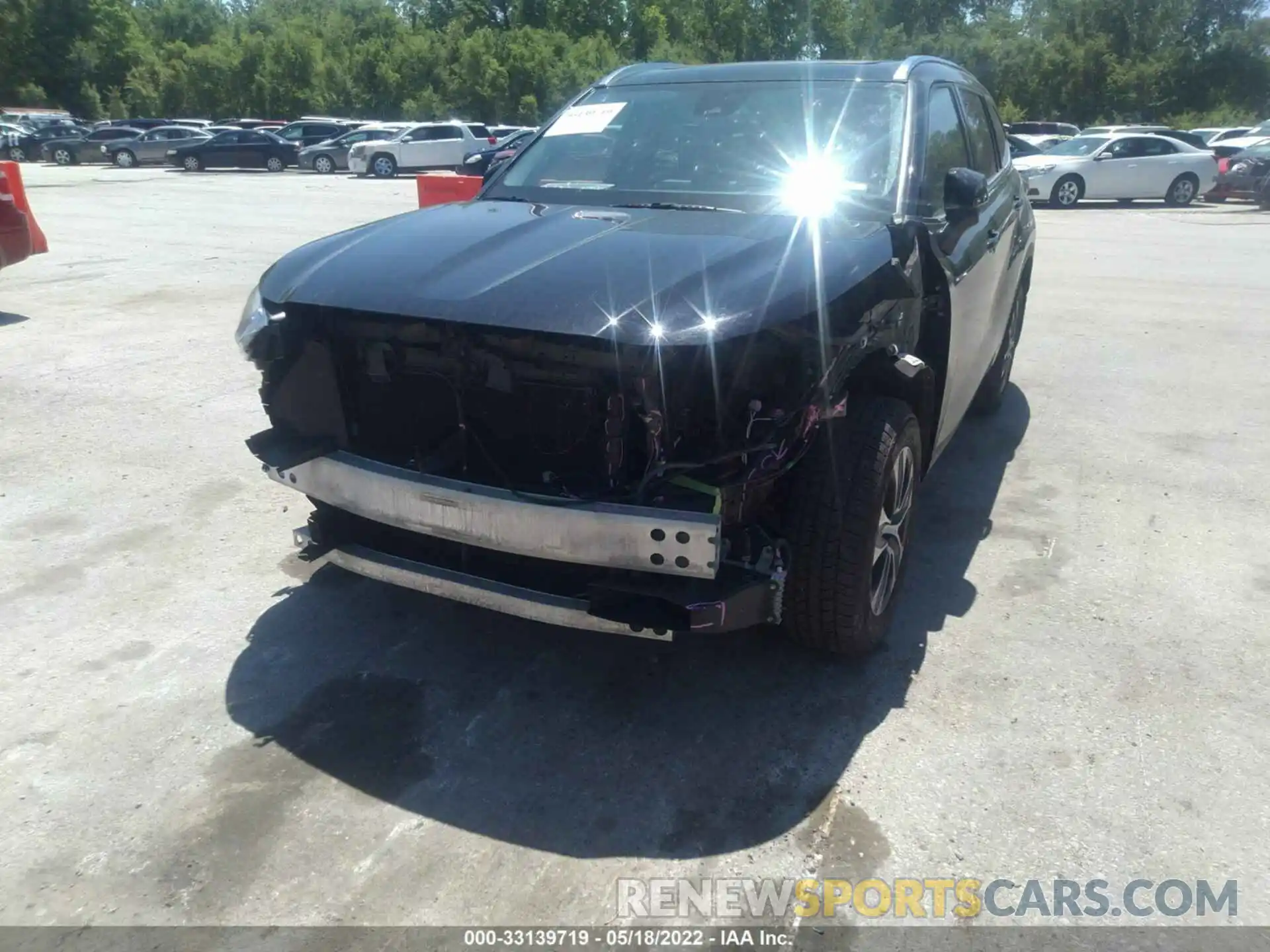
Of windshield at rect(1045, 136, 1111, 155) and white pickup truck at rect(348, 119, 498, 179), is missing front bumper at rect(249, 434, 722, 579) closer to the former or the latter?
windshield at rect(1045, 136, 1111, 155)

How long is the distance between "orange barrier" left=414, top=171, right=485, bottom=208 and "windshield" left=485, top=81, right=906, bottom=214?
6363 mm

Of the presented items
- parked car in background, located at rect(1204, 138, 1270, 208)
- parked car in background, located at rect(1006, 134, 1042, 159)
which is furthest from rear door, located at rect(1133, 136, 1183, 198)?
parked car in background, located at rect(1006, 134, 1042, 159)

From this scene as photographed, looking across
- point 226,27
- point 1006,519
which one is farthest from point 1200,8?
point 226,27

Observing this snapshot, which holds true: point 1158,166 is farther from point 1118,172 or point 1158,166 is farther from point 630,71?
point 630,71

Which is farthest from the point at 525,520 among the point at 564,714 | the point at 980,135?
the point at 980,135

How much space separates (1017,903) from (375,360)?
2.36 m

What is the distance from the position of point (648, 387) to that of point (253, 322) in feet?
4.64

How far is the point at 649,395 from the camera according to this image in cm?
286

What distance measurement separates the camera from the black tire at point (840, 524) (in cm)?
315

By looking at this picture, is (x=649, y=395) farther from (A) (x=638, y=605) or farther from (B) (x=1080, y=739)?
(B) (x=1080, y=739)

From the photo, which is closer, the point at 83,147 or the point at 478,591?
the point at 478,591

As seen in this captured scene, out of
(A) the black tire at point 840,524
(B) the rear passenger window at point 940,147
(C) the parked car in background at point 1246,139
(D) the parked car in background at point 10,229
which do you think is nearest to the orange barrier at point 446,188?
(D) the parked car in background at point 10,229

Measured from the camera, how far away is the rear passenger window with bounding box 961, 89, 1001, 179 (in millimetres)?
5039

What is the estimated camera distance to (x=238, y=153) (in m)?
32.7
